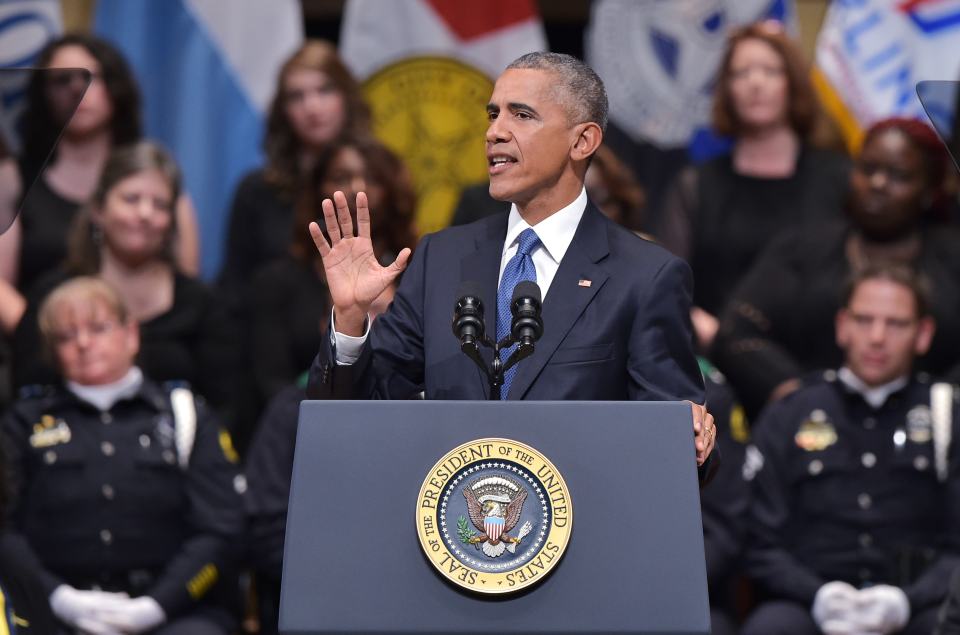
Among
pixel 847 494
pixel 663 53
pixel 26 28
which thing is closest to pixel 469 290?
pixel 847 494

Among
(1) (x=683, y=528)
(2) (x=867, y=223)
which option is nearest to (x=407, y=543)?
(1) (x=683, y=528)

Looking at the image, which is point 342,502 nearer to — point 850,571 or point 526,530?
point 526,530

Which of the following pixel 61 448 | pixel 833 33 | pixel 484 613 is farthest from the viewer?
pixel 833 33

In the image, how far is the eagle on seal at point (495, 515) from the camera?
7.72 feet

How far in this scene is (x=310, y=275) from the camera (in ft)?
16.8

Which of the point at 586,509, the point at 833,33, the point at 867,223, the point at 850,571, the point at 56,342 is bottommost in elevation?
the point at 850,571

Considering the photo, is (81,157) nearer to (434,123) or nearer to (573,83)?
(434,123)

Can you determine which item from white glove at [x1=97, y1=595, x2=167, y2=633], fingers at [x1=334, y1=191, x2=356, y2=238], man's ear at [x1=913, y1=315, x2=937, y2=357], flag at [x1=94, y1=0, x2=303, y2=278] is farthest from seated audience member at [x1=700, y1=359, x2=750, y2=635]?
flag at [x1=94, y1=0, x2=303, y2=278]

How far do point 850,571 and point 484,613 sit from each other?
2524 millimetres

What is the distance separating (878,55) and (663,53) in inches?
33.3

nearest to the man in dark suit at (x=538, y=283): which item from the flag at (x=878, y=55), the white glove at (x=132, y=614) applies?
the white glove at (x=132, y=614)

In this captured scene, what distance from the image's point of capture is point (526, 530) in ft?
7.74

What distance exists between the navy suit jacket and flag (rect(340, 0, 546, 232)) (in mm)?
3171

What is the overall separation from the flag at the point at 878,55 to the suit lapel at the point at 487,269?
10.9 feet
